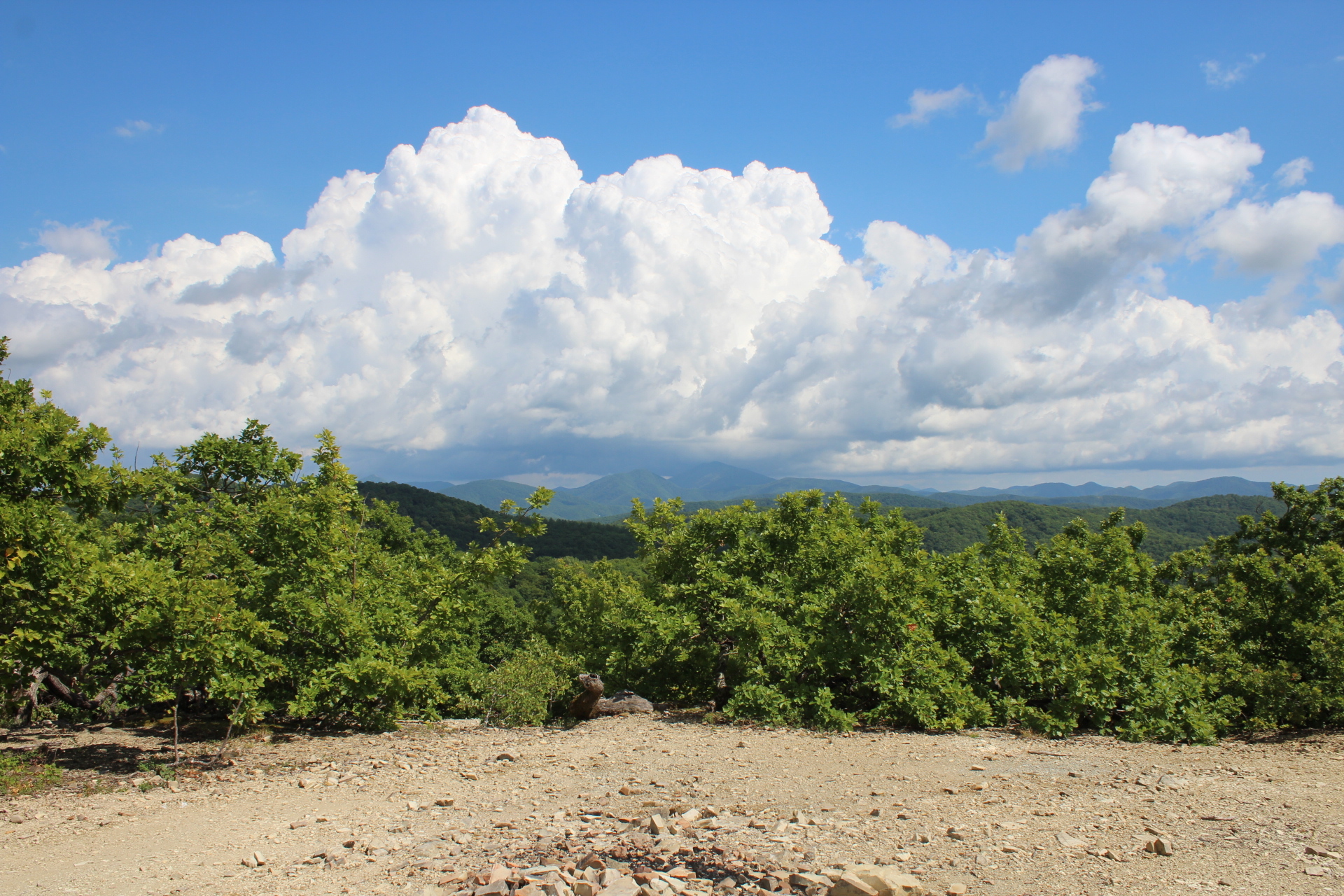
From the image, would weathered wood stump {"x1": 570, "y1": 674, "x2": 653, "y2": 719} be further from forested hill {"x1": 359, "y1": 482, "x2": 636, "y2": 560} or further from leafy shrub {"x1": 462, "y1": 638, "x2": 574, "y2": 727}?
forested hill {"x1": 359, "y1": 482, "x2": 636, "y2": 560}

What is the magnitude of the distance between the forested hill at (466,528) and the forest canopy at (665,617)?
6641 cm

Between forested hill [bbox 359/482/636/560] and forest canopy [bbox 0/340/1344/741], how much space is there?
2615 inches

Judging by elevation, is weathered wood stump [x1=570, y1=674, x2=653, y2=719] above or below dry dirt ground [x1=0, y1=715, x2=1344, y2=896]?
below

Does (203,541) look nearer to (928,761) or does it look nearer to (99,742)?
(99,742)

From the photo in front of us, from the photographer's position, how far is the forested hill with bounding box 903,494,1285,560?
89.9 m

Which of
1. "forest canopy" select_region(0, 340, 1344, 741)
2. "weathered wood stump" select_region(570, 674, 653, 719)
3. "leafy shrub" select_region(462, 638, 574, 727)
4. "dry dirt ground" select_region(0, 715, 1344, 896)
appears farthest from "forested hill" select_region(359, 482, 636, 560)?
"dry dirt ground" select_region(0, 715, 1344, 896)

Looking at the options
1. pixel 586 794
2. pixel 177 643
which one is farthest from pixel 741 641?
pixel 177 643

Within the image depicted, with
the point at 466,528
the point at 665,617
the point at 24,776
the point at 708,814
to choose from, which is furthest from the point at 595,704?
the point at 466,528

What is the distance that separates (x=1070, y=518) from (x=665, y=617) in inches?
3257

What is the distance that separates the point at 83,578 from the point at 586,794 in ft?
18.5

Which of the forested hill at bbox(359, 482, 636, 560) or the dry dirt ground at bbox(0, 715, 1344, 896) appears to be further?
the forested hill at bbox(359, 482, 636, 560)

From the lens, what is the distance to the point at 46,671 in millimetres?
10609

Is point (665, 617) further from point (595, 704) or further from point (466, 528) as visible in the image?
point (466, 528)

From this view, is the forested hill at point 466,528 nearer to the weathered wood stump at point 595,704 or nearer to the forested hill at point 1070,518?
the forested hill at point 1070,518
